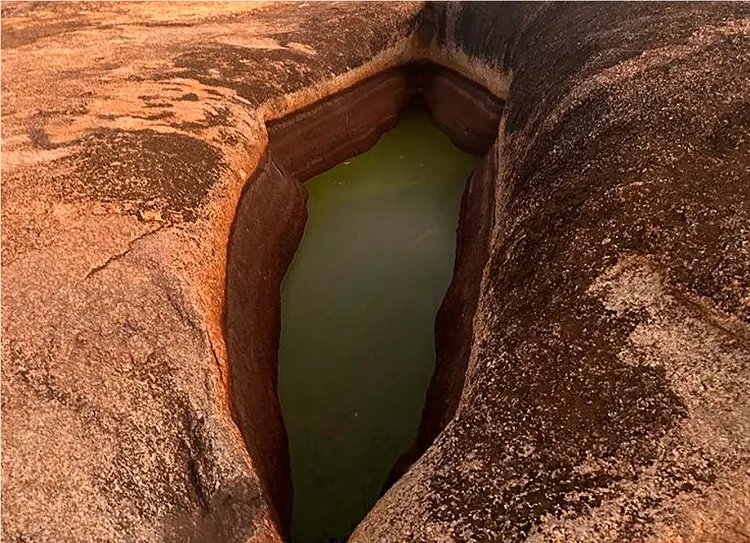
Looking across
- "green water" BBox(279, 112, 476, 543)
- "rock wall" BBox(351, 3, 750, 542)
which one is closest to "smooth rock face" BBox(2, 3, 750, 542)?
"rock wall" BBox(351, 3, 750, 542)

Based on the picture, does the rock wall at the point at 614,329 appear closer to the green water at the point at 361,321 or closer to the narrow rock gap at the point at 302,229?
the narrow rock gap at the point at 302,229

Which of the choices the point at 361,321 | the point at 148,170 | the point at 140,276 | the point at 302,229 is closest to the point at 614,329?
the point at 361,321

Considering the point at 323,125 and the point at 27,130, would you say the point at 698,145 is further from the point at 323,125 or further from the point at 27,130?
the point at 27,130

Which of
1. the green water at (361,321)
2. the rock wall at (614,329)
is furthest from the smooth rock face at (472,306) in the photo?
the green water at (361,321)

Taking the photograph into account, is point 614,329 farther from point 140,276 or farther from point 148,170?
point 148,170

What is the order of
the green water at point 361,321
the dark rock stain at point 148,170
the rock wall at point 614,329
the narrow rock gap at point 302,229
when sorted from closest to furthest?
the rock wall at point 614,329 → the narrow rock gap at point 302,229 → the green water at point 361,321 → the dark rock stain at point 148,170

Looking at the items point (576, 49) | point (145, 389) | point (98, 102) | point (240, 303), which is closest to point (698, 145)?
point (576, 49)

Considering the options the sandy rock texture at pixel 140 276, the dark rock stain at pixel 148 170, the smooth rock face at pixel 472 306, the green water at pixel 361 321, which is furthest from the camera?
the dark rock stain at pixel 148 170
